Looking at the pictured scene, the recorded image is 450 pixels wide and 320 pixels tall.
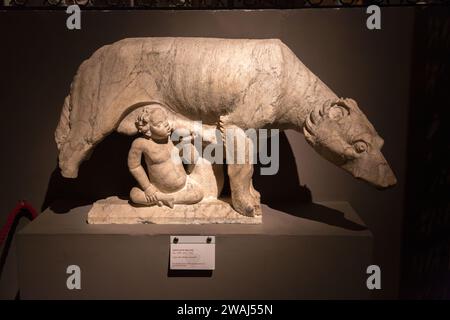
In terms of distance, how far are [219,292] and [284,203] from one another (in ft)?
2.34

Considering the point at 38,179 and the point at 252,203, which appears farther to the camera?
the point at 38,179

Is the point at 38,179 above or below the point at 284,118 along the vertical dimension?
below

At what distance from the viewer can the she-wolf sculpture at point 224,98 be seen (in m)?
2.34

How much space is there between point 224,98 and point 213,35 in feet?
1.65

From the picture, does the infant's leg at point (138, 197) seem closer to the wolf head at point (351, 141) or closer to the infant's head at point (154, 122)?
the infant's head at point (154, 122)

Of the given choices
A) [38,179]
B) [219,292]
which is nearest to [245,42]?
[219,292]

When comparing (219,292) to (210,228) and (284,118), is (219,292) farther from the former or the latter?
(284,118)

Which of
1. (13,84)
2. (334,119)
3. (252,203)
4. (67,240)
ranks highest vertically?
(13,84)

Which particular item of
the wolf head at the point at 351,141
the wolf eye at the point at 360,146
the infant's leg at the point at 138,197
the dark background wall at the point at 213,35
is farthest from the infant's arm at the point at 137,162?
the wolf eye at the point at 360,146

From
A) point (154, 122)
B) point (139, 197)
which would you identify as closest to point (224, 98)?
point (154, 122)

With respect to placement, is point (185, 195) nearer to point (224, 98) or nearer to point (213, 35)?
point (224, 98)

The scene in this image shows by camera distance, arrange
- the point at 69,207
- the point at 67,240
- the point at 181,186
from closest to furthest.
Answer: the point at 67,240 → the point at 181,186 → the point at 69,207

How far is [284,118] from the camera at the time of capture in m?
2.46

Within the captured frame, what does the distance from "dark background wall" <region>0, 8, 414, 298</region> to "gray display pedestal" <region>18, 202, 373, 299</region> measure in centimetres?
57
